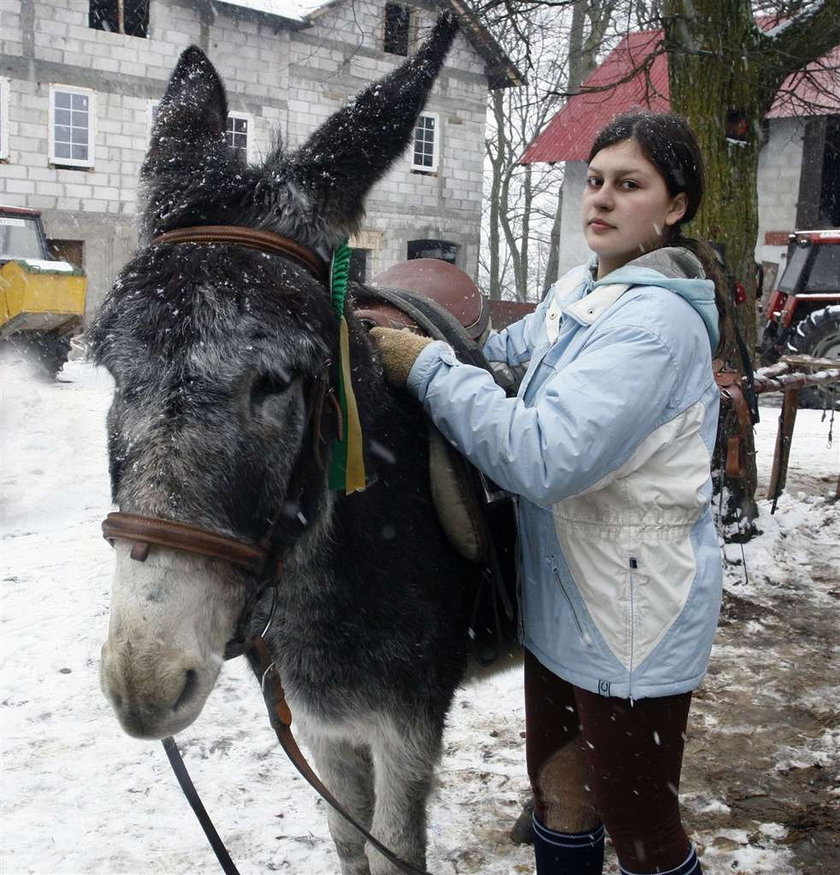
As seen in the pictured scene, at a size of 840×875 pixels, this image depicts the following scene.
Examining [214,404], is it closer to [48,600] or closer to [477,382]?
[477,382]

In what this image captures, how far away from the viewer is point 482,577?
2178 mm

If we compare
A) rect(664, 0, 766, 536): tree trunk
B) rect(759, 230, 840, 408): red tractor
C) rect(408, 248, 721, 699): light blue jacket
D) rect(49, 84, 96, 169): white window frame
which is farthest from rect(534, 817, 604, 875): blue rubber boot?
rect(49, 84, 96, 169): white window frame

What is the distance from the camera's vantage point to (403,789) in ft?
7.08

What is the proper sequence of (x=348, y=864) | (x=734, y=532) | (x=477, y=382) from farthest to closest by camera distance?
1. (x=734, y=532)
2. (x=348, y=864)
3. (x=477, y=382)

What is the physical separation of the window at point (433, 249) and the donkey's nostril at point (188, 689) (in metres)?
21.2

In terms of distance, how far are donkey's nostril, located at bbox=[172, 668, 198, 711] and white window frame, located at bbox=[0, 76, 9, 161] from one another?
1896 cm

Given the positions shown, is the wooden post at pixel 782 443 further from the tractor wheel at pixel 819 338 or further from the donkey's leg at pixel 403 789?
the tractor wheel at pixel 819 338

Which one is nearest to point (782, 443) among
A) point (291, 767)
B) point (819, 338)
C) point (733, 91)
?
point (733, 91)

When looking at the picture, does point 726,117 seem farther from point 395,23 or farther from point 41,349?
point 395,23

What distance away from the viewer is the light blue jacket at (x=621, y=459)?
1.56 meters

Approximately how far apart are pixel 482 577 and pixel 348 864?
103 cm

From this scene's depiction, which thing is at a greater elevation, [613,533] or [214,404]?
[214,404]

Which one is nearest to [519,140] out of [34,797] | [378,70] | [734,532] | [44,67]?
[378,70]

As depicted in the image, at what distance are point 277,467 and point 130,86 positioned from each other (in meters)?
19.7
